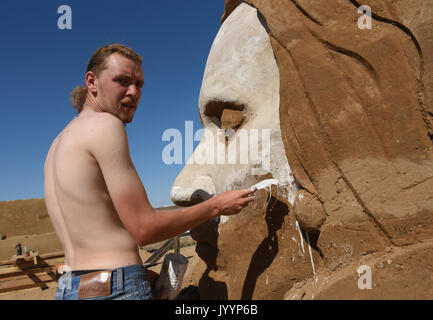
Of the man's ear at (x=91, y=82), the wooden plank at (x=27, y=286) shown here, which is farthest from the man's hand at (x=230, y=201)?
the wooden plank at (x=27, y=286)

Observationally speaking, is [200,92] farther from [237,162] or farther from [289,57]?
[289,57]

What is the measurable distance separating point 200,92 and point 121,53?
4.27 ft

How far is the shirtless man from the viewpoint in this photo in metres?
1.20

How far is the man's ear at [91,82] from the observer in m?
1.46

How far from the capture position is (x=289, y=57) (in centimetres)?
193

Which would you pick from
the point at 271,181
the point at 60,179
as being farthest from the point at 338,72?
the point at 60,179

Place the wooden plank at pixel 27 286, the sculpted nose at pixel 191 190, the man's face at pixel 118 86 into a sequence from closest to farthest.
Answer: the man's face at pixel 118 86 < the sculpted nose at pixel 191 190 < the wooden plank at pixel 27 286

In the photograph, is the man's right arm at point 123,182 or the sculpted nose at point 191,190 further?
the sculpted nose at point 191,190

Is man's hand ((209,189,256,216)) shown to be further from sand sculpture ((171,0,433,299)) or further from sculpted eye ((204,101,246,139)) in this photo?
sculpted eye ((204,101,246,139))

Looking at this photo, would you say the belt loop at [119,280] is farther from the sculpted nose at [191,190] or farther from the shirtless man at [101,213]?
the sculpted nose at [191,190]

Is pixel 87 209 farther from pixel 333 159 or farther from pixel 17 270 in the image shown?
pixel 17 270

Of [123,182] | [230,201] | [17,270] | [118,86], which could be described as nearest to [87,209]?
[123,182]

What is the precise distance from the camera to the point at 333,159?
1785mm

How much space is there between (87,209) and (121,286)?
31cm
